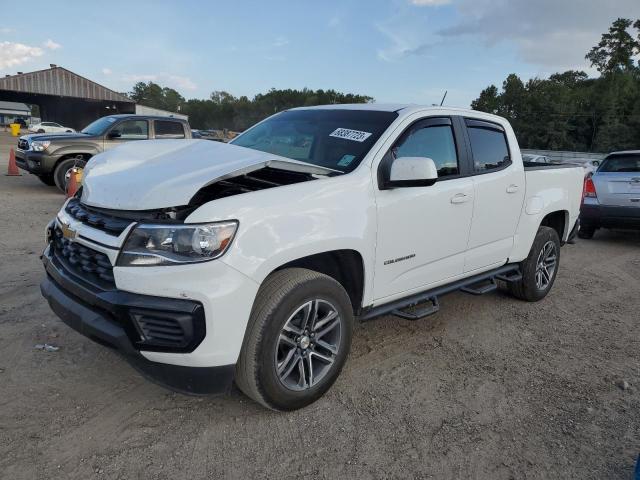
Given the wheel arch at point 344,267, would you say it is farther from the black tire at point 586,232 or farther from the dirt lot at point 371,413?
the black tire at point 586,232

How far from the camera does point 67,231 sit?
2.85m

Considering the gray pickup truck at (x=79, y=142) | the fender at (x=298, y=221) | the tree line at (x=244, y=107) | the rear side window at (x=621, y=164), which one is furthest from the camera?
the tree line at (x=244, y=107)

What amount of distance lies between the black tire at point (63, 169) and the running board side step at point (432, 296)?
350 inches

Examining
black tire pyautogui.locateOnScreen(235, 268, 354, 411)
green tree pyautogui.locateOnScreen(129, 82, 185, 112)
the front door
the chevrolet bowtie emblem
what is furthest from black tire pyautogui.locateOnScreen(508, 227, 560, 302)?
green tree pyautogui.locateOnScreen(129, 82, 185, 112)

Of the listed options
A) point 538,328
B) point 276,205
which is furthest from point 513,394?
point 276,205

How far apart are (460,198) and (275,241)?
177 cm

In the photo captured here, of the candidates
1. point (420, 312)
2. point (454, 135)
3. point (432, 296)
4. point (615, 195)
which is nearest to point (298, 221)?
point (420, 312)

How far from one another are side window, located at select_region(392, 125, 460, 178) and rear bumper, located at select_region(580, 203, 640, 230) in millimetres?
5770

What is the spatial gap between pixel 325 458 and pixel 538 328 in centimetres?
280

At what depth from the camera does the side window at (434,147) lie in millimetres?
3422

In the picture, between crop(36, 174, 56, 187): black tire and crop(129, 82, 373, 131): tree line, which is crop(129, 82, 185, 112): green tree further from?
crop(36, 174, 56, 187): black tire

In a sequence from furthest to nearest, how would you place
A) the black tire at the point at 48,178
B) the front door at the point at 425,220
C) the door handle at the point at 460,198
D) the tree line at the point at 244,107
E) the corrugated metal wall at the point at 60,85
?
the tree line at the point at 244,107 → the corrugated metal wall at the point at 60,85 → the black tire at the point at 48,178 → the door handle at the point at 460,198 → the front door at the point at 425,220

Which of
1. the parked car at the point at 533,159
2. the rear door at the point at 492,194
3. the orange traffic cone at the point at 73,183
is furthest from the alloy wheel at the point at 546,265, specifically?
the orange traffic cone at the point at 73,183

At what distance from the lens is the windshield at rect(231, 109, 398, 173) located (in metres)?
3.31
